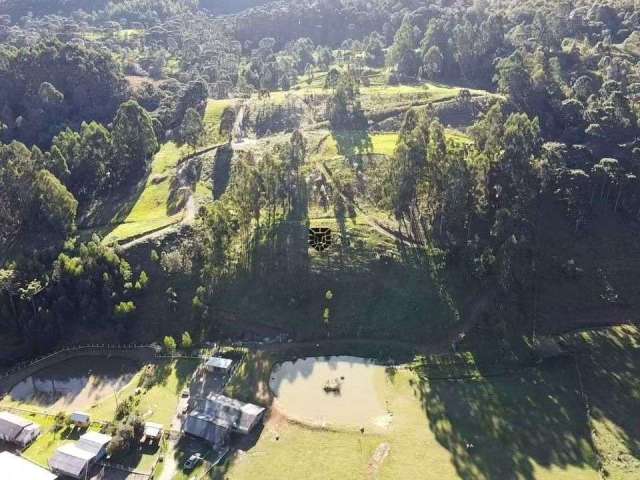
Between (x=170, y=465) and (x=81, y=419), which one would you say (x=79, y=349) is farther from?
(x=170, y=465)

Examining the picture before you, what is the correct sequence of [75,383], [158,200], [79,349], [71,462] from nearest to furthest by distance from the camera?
[71,462] < [75,383] < [79,349] < [158,200]

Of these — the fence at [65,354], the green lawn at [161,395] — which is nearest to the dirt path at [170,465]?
the green lawn at [161,395]

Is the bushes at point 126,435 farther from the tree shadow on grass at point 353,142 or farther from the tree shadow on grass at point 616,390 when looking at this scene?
the tree shadow on grass at point 353,142

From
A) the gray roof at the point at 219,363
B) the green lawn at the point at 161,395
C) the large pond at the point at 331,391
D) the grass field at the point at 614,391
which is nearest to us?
the grass field at the point at 614,391

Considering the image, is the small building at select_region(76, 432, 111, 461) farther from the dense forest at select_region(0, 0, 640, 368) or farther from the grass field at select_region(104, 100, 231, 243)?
the grass field at select_region(104, 100, 231, 243)

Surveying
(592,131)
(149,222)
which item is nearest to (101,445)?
(149,222)

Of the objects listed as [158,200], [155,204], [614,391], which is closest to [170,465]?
[614,391]
